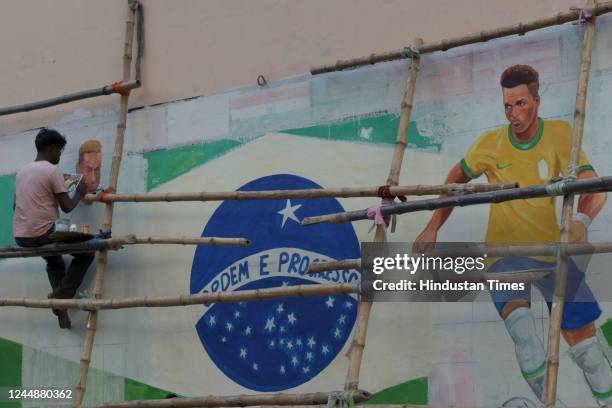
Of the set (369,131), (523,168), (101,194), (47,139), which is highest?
(47,139)

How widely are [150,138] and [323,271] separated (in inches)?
47.0

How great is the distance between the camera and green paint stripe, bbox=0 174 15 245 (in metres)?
5.13

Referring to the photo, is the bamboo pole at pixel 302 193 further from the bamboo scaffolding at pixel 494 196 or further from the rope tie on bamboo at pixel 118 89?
the rope tie on bamboo at pixel 118 89

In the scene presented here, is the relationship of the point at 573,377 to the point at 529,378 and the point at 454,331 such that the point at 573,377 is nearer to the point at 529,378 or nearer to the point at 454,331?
the point at 529,378

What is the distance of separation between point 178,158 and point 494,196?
1571mm

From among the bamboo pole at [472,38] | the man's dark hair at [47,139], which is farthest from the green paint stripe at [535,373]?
the man's dark hair at [47,139]

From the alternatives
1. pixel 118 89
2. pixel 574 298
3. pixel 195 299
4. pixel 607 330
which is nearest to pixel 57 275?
pixel 118 89

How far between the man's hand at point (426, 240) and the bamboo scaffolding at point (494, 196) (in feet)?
0.92

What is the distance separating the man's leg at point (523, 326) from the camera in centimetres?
378

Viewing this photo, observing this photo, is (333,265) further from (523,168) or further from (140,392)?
(140,392)

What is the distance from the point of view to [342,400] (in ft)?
12.0

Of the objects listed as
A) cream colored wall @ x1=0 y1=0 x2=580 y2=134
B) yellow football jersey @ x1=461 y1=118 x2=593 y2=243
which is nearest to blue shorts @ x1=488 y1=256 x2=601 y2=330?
yellow football jersey @ x1=461 y1=118 x2=593 y2=243

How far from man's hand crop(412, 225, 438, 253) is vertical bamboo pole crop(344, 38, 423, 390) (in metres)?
0.17

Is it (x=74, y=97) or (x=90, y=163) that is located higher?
(x=74, y=97)
